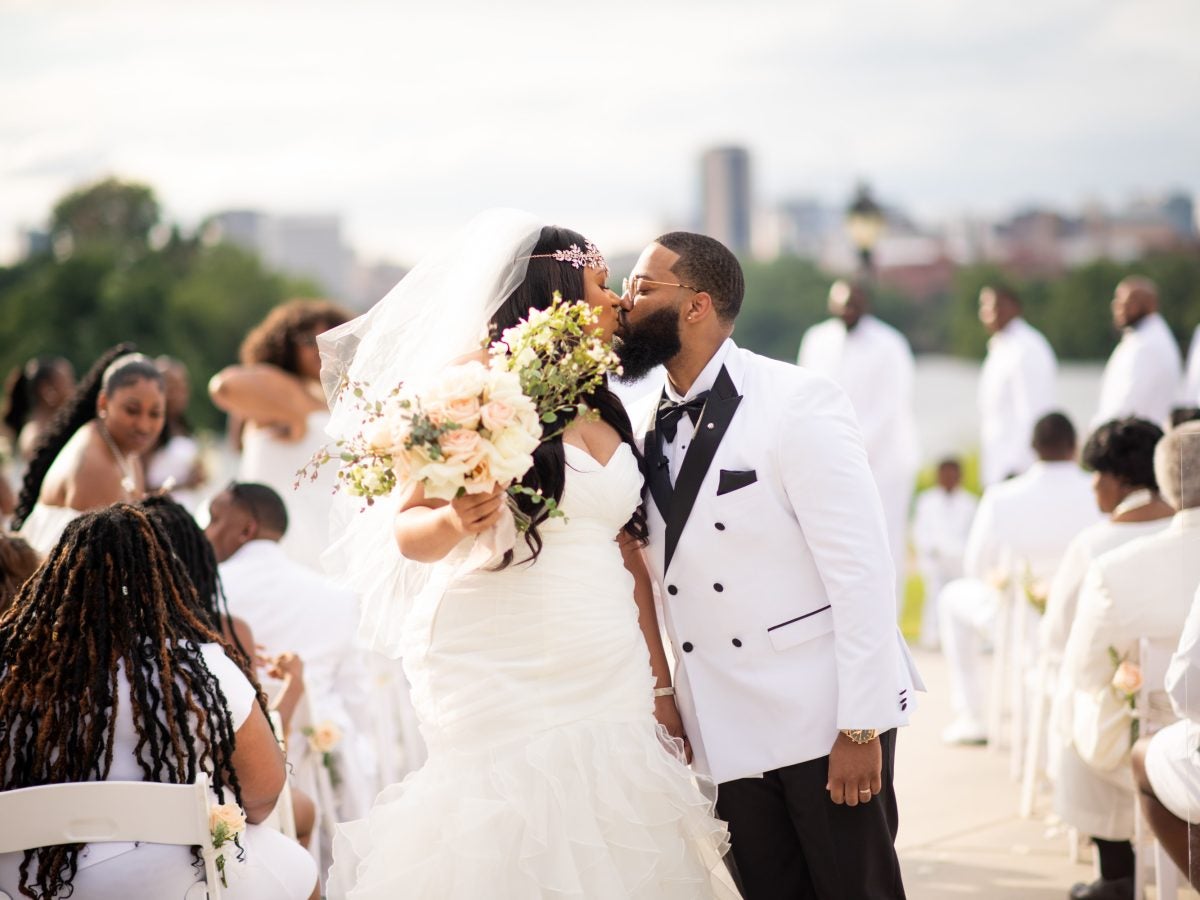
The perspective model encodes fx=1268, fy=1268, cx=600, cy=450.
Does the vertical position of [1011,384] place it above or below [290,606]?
above

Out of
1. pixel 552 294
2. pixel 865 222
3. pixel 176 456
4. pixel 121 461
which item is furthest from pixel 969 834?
pixel 865 222

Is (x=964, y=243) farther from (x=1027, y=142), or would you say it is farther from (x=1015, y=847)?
(x=1015, y=847)

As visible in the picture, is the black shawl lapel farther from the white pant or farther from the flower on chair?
the white pant

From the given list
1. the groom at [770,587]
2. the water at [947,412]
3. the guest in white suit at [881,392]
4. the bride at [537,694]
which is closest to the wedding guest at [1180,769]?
the groom at [770,587]

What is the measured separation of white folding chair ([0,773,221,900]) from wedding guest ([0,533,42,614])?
1181 millimetres

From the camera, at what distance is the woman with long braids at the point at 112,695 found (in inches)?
119

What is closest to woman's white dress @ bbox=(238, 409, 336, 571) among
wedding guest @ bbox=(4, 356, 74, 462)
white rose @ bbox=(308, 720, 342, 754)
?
white rose @ bbox=(308, 720, 342, 754)

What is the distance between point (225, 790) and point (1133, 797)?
3.14 meters

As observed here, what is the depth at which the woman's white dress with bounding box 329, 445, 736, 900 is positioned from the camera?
9.79 feet

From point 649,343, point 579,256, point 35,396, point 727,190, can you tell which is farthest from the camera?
point 727,190

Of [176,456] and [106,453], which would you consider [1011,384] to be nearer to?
[176,456]

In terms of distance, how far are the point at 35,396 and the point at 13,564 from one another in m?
5.94

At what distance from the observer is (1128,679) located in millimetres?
4180

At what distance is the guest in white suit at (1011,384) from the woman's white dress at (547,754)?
23.8ft
